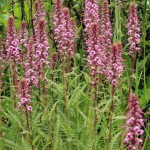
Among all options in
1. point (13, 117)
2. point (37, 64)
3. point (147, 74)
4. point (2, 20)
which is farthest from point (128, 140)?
point (147, 74)

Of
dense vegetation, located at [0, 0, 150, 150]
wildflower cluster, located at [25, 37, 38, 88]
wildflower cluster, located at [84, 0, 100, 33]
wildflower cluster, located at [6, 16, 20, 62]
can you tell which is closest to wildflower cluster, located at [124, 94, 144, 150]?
dense vegetation, located at [0, 0, 150, 150]

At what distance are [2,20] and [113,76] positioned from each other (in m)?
1.85

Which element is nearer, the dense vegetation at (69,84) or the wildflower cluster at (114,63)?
the wildflower cluster at (114,63)

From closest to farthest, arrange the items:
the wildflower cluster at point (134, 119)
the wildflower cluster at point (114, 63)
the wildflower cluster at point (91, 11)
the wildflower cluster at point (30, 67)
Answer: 1. the wildflower cluster at point (134, 119)
2. the wildflower cluster at point (114, 63)
3. the wildflower cluster at point (30, 67)
4. the wildflower cluster at point (91, 11)

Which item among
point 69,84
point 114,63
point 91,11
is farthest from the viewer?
point 69,84

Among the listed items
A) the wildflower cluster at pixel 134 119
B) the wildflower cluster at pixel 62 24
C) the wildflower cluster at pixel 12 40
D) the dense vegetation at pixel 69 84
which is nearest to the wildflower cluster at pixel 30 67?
the dense vegetation at pixel 69 84

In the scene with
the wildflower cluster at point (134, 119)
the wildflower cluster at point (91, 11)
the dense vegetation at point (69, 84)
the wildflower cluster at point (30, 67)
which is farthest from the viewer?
the wildflower cluster at point (91, 11)

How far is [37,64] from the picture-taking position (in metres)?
3.64

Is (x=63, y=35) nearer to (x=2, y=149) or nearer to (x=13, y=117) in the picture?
(x=13, y=117)

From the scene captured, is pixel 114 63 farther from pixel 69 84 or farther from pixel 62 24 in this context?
pixel 69 84

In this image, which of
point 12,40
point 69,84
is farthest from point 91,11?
point 12,40

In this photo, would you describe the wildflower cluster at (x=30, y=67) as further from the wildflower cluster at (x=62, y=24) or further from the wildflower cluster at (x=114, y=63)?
the wildflower cluster at (x=114, y=63)

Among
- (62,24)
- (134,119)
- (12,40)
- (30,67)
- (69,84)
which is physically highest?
(62,24)

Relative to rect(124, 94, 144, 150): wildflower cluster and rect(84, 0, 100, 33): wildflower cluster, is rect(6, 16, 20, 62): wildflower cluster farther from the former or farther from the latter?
rect(124, 94, 144, 150): wildflower cluster
